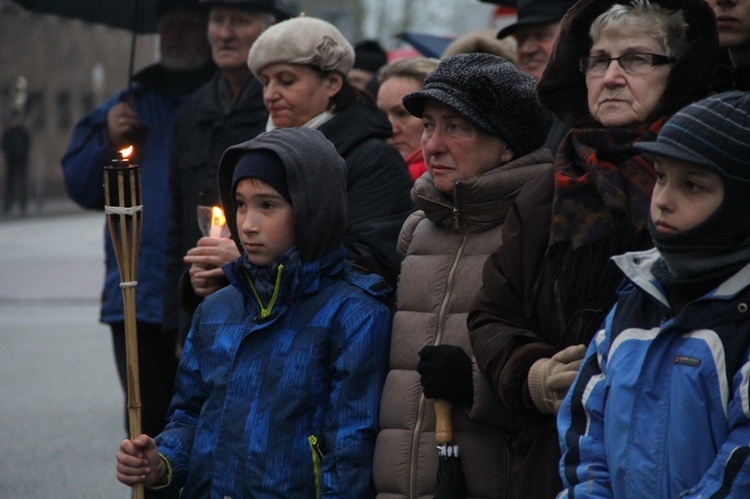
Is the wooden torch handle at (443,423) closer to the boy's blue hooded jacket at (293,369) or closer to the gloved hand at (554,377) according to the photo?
the boy's blue hooded jacket at (293,369)

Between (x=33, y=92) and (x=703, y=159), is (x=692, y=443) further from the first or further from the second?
(x=33, y=92)

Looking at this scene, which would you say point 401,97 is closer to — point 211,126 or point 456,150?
point 211,126

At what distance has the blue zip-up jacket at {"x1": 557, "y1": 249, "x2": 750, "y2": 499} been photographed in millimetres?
2475

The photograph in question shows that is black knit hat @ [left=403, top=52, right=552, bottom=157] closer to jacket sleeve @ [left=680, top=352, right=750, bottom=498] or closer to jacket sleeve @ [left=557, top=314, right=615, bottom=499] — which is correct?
jacket sleeve @ [left=557, top=314, right=615, bottom=499]

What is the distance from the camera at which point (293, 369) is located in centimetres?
350

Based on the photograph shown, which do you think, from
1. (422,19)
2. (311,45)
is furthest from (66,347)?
(422,19)

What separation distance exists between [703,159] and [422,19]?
146 ft

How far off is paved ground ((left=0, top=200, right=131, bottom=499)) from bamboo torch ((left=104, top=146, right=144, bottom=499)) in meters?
3.67

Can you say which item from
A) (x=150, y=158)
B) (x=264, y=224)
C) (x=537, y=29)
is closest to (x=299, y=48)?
(x=264, y=224)

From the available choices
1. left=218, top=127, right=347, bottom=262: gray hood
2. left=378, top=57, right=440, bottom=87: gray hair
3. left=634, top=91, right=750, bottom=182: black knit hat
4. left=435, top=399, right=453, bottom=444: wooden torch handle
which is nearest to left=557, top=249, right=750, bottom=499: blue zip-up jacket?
left=634, top=91, right=750, bottom=182: black knit hat

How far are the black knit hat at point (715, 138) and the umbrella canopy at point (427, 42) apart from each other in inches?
252

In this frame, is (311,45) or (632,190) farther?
(311,45)

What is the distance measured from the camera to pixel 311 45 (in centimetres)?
453

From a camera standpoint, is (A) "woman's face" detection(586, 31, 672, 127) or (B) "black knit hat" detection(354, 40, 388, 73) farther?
(B) "black knit hat" detection(354, 40, 388, 73)
